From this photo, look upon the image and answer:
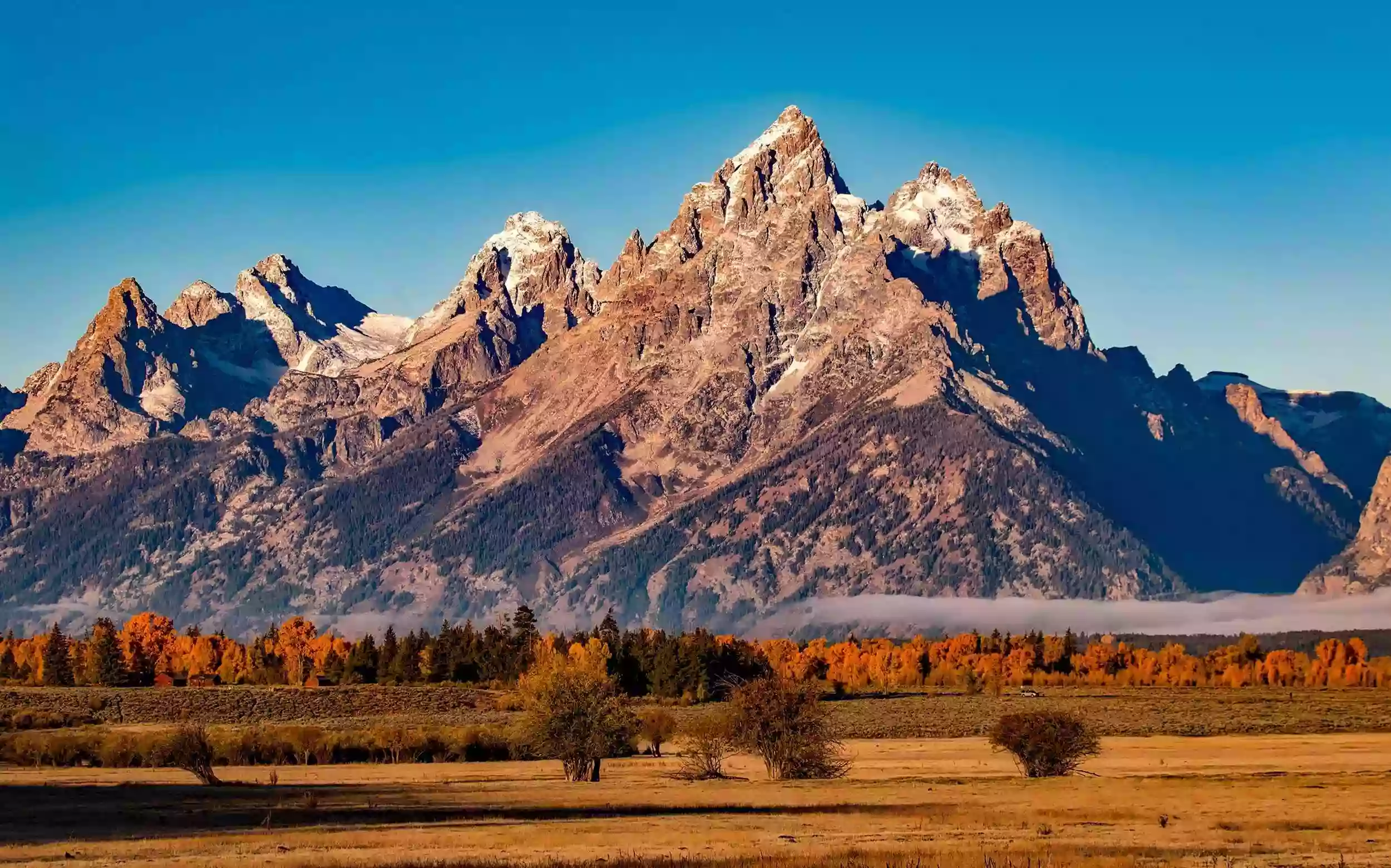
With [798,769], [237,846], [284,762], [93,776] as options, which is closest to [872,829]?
[237,846]

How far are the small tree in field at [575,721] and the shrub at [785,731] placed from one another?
995 cm

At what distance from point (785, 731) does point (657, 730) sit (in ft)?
148

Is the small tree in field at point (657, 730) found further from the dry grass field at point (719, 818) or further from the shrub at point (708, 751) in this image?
the dry grass field at point (719, 818)

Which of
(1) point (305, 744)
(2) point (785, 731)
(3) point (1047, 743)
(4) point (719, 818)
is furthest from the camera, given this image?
(1) point (305, 744)

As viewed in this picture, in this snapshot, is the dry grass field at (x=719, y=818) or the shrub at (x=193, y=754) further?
the shrub at (x=193, y=754)

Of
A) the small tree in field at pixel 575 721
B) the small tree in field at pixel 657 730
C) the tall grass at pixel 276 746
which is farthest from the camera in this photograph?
the small tree in field at pixel 657 730

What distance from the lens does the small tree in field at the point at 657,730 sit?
572 feet

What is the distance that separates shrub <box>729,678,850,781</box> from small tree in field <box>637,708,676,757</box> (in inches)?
1390

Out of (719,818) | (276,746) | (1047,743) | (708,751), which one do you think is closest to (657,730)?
(276,746)

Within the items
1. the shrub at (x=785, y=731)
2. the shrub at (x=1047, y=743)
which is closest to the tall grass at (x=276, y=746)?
the shrub at (x=785, y=731)

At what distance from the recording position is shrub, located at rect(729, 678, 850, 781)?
13288cm

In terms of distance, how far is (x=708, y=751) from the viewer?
132500 millimetres

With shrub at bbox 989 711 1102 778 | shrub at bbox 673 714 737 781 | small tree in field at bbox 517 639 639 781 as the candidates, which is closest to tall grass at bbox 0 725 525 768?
small tree in field at bbox 517 639 639 781

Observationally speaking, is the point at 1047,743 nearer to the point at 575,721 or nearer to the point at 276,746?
the point at 575,721
